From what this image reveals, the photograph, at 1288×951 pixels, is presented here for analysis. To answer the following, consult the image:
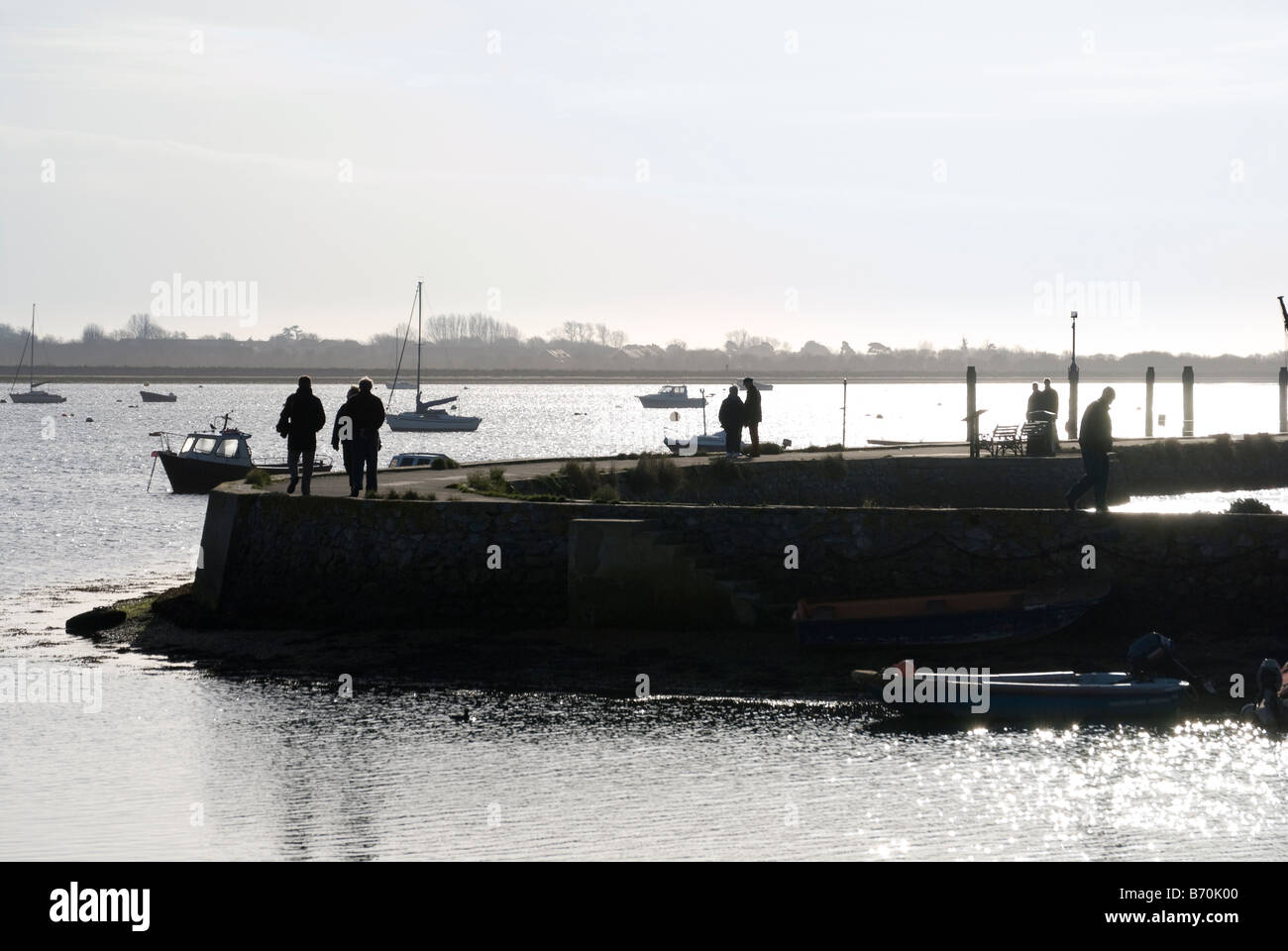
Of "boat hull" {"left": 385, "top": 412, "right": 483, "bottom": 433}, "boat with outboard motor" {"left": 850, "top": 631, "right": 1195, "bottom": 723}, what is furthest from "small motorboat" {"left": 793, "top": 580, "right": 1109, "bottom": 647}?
"boat hull" {"left": 385, "top": 412, "right": 483, "bottom": 433}

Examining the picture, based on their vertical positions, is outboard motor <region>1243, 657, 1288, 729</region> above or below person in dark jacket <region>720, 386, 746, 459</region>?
below

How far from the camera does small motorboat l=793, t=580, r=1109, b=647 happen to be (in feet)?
63.9

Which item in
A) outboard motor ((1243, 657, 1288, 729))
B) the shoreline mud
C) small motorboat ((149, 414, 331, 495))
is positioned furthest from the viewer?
small motorboat ((149, 414, 331, 495))

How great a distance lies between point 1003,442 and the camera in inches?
1436

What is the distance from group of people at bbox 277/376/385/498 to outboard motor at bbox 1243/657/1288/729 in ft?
38.5

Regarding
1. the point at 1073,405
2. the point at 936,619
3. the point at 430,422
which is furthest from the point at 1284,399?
the point at 430,422

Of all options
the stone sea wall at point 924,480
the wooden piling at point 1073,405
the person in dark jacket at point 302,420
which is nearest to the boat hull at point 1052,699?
the person in dark jacket at point 302,420

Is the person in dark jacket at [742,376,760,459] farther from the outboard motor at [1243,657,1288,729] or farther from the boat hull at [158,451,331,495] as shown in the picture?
the boat hull at [158,451,331,495]

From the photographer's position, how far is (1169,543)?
20.7 meters

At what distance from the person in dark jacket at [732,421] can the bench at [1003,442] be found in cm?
693

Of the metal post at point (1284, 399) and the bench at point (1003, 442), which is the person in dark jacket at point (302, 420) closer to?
the bench at point (1003, 442)

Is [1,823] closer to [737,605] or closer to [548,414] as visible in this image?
[737,605]

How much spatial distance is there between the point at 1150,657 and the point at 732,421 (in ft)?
51.3

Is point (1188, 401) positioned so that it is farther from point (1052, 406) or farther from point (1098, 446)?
point (1098, 446)
